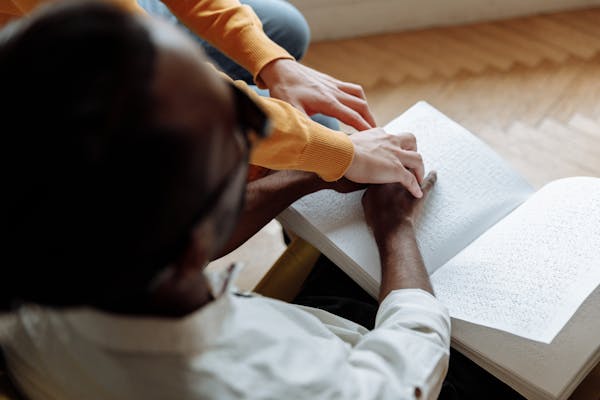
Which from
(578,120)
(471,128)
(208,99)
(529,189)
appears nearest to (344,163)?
(529,189)

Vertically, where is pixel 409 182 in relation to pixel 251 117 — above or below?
below

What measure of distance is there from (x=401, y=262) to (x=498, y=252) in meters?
0.14

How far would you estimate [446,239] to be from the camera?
84 centimetres

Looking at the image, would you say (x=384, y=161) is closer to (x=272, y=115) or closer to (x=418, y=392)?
(x=272, y=115)

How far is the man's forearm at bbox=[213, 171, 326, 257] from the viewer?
0.85 meters

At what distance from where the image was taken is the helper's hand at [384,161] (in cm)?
83

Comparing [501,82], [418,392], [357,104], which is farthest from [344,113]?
[501,82]

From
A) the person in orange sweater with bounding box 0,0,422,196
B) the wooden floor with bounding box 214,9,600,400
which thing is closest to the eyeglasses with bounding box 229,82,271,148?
the person in orange sweater with bounding box 0,0,422,196

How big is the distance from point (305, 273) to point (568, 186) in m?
0.40

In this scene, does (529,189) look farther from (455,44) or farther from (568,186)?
(455,44)

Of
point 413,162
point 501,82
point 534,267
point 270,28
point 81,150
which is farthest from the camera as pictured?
point 501,82

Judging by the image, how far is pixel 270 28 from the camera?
1.13 m

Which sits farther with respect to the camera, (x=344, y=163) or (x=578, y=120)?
(x=578, y=120)

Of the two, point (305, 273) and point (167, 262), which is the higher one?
point (167, 262)
